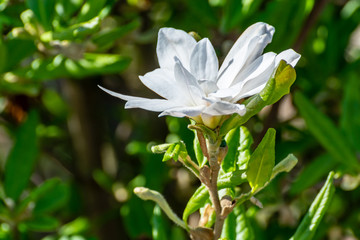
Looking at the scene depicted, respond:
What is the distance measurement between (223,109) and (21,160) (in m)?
0.73

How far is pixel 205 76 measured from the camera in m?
0.68

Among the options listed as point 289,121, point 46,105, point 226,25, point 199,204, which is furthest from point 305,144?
point 46,105

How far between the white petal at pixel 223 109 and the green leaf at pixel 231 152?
0.67 feet

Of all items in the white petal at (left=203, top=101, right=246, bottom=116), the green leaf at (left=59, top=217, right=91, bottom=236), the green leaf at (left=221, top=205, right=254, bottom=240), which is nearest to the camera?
the white petal at (left=203, top=101, right=246, bottom=116)

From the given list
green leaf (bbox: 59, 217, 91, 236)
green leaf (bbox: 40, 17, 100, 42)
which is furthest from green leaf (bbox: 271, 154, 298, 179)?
green leaf (bbox: 59, 217, 91, 236)

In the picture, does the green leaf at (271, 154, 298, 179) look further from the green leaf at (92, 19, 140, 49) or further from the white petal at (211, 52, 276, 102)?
the green leaf at (92, 19, 140, 49)

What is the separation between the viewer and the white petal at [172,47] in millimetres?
713

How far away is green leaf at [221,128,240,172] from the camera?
2.62 feet

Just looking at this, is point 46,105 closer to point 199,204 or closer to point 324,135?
point 324,135

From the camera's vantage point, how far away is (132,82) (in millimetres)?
1938

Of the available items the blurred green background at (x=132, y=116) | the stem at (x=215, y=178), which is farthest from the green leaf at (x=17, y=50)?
the stem at (x=215, y=178)

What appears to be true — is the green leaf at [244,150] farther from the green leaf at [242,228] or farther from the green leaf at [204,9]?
the green leaf at [204,9]

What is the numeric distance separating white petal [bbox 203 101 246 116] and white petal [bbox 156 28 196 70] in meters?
0.13

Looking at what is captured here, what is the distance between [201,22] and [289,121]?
0.34m
